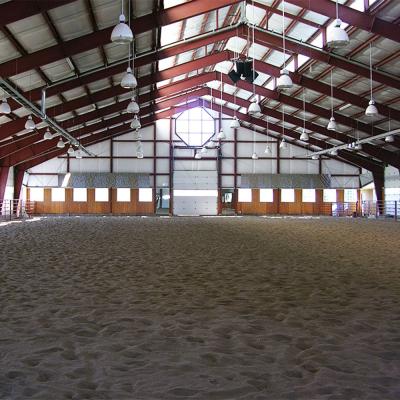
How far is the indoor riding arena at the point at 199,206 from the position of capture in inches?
129

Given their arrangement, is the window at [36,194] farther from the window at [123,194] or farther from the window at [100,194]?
the window at [123,194]

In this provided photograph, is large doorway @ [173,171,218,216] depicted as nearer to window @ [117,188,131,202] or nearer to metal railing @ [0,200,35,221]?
window @ [117,188,131,202]

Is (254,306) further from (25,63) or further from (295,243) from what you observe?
(25,63)

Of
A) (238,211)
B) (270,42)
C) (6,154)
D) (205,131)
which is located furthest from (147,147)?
(270,42)

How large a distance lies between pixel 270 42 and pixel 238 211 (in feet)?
68.7

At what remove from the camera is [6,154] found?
28234mm

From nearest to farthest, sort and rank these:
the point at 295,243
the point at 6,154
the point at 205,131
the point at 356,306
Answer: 1. the point at 356,306
2. the point at 295,243
3. the point at 6,154
4. the point at 205,131

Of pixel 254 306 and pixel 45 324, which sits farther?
pixel 254 306

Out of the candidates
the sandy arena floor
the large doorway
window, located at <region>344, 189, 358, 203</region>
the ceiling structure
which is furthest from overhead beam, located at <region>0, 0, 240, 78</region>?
window, located at <region>344, 189, 358, 203</region>

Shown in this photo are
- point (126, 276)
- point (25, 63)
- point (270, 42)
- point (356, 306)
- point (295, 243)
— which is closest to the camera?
point (356, 306)

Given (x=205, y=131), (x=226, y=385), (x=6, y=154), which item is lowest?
(x=226, y=385)

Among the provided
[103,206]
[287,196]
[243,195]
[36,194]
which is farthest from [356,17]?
[36,194]

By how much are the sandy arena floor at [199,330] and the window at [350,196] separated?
31756mm

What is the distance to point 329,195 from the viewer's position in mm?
39125
